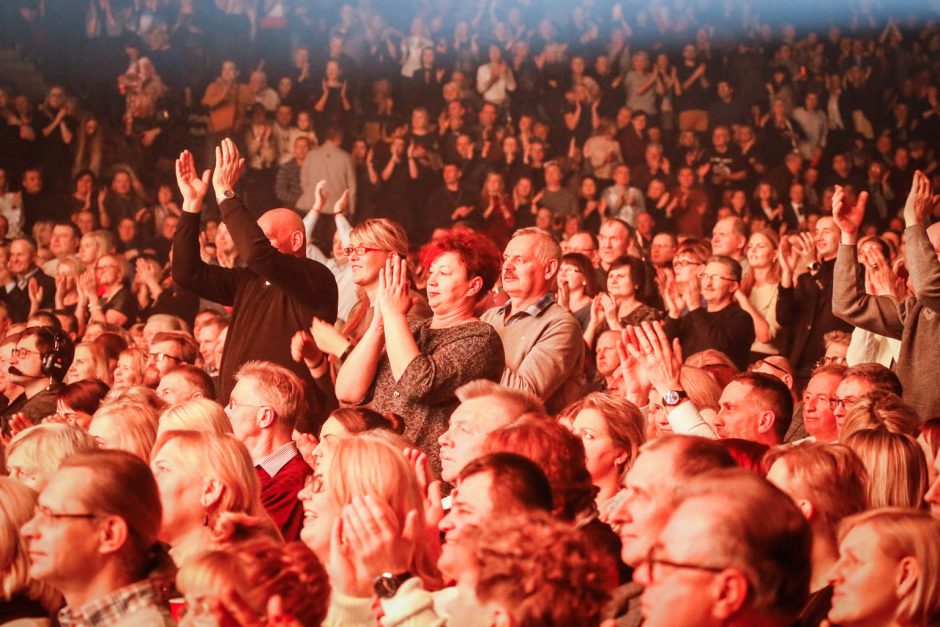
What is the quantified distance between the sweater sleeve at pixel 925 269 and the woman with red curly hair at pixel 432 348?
158 centimetres

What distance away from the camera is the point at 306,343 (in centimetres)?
482

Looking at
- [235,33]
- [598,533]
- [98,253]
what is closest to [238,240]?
[598,533]

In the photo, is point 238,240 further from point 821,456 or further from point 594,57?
point 594,57

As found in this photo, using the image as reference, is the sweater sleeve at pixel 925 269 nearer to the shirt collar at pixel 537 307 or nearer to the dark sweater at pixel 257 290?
the shirt collar at pixel 537 307

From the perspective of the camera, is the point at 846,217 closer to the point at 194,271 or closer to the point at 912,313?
the point at 912,313

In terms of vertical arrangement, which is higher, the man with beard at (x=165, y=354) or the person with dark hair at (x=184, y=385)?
the person with dark hair at (x=184, y=385)

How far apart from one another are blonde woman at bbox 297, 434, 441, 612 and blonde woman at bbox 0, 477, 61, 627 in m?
0.59

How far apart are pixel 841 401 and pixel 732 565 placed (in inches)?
100.0

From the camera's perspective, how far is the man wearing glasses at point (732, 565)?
6.59 ft

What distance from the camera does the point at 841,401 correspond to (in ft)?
14.4

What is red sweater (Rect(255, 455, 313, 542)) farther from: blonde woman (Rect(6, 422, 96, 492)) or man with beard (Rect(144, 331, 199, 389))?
man with beard (Rect(144, 331, 199, 389))

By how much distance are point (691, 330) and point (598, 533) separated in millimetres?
3506

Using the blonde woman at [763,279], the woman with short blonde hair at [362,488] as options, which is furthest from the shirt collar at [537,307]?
the blonde woman at [763,279]

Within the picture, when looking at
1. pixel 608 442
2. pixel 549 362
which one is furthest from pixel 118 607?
pixel 549 362
